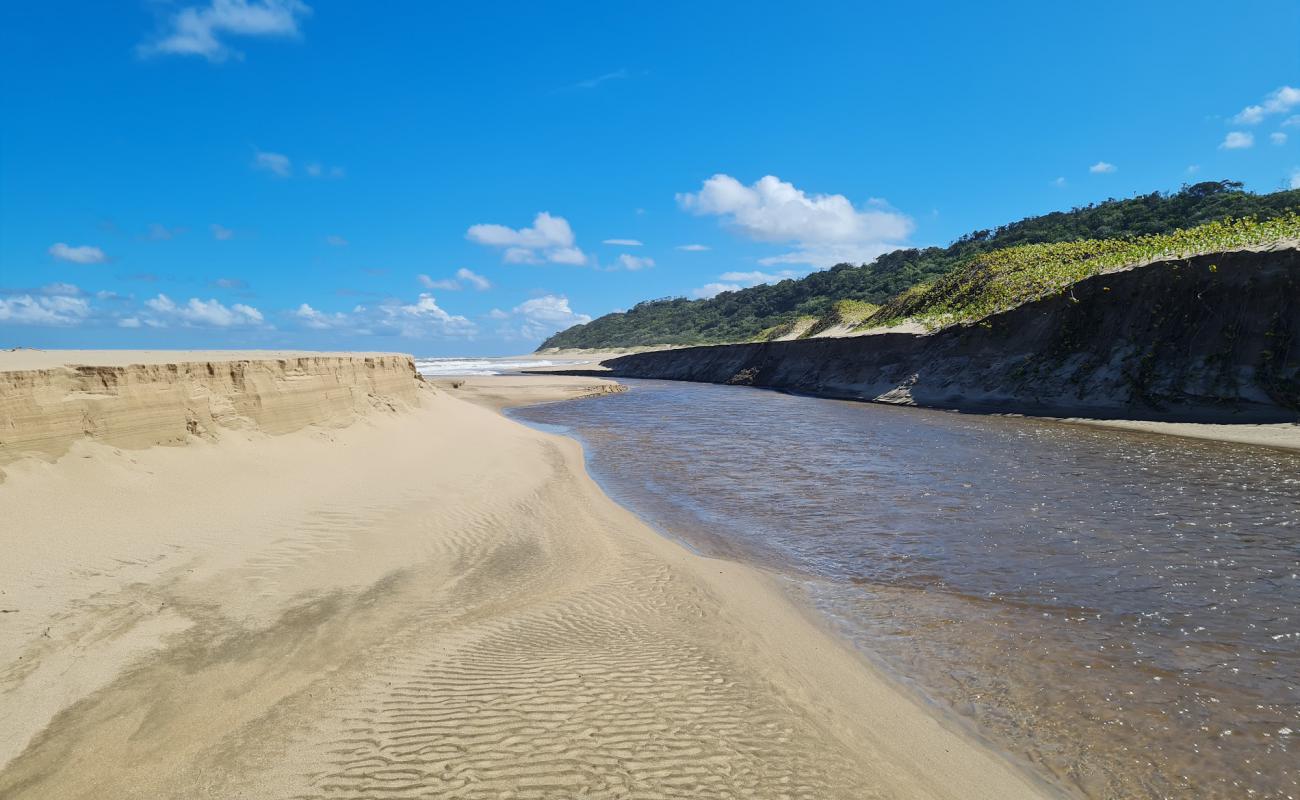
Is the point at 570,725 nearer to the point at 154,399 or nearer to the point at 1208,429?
the point at 154,399

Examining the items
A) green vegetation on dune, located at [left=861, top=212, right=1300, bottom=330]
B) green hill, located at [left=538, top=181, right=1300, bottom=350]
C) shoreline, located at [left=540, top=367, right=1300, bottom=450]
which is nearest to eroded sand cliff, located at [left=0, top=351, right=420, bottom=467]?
shoreline, located at [left=540, top=367, right=1300, bottom=450]

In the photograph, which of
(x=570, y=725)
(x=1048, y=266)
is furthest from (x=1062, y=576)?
(x=1048, y=266)

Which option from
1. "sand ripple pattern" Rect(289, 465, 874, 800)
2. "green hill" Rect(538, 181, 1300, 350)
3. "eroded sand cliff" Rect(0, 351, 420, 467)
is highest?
"green hill" Rect(538, 181, 1300, 350)

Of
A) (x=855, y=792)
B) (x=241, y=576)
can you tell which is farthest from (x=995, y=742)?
(x=241, y=576)

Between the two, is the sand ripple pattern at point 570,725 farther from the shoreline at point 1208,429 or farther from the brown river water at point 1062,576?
the shoreline at point 1208,429

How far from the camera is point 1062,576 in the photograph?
6984 millimetres

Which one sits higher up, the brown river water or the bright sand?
the bright sand

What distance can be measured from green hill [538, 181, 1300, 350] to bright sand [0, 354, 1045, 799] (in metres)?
54.1

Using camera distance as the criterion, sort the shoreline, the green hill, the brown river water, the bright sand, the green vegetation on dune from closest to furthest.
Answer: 1. the bright sand
2. the brown river water
3. the shoreline
4. the green vegetation on dune
5. the green hill

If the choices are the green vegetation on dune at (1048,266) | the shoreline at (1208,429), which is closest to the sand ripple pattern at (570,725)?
the shoreline at (1208,429)

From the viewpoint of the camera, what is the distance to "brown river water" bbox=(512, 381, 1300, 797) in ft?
13.6

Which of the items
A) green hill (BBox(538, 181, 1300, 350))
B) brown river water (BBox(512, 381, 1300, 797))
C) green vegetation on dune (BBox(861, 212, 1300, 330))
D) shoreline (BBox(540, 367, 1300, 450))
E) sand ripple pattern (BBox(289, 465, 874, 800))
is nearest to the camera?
sand ripple pattern (BBox(289, 465, 874, 800))

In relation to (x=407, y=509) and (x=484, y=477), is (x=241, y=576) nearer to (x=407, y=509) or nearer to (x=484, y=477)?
(x=407, y=509)

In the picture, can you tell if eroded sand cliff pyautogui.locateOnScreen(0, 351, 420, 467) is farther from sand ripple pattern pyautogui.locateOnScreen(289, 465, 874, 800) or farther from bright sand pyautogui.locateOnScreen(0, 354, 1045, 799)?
sand ripple pattern pyautogui.locateOnScreen(289, 465, 874, 800)
